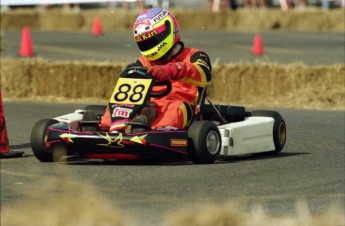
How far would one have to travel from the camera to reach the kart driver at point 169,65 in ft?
31.7

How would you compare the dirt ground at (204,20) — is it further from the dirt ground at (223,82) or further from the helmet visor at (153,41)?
the helmet visor at (153,41)

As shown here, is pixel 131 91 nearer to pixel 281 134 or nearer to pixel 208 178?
pixel 208 178

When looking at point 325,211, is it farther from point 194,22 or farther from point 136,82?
point 194,22

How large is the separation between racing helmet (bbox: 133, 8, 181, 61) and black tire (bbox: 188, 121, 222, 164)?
94 cm

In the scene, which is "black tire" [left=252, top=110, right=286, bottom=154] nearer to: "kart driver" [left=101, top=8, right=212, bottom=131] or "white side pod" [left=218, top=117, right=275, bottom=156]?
"white side pod" [left=218, top=117, right=275, bottom=156]

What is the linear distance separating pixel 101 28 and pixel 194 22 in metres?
2.75

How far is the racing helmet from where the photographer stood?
33.0 ft

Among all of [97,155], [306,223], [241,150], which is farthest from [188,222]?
[241,150]

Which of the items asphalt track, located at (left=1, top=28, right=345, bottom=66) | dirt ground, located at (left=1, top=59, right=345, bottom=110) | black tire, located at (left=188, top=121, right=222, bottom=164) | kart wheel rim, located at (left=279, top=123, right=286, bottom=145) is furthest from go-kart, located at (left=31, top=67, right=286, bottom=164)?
asphalt track, located at (left=1, top=28, right=345, bottom=66)

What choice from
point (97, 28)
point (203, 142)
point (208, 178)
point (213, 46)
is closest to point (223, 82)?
point (203, 142)

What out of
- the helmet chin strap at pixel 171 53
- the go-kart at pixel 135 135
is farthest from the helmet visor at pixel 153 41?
the go-kart at pixel 135 135

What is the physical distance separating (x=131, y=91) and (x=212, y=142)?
809 mm

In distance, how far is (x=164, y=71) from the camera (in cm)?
963

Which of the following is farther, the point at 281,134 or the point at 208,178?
the point at 281,134
